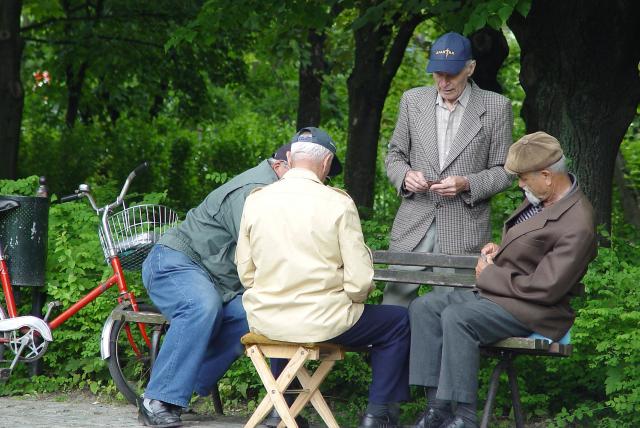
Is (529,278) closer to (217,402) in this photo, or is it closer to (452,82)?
(452,82)

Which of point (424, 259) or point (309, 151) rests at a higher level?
point (309, 151)

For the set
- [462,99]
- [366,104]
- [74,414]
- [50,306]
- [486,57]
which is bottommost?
[74,414]

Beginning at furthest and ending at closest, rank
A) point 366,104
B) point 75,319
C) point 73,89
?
point 73,89, point 366,104, point 75,319

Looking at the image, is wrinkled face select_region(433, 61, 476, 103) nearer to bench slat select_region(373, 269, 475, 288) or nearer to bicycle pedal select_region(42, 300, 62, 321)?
bench slat select_region(373, 269, 475, 288)

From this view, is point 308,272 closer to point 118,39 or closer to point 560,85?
point 560,85

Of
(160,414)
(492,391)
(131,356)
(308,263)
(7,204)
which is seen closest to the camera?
(308,263)

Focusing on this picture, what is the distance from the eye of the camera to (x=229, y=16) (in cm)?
1082

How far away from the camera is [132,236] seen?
23.9ft

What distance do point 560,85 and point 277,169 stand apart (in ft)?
12.2

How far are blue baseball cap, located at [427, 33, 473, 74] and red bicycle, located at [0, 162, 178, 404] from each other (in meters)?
2.10

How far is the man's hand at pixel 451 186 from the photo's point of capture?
623cm

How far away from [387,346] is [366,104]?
27.7 feet

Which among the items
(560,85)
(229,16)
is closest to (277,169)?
(560,85)

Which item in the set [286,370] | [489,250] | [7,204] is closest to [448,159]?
[489,250]
